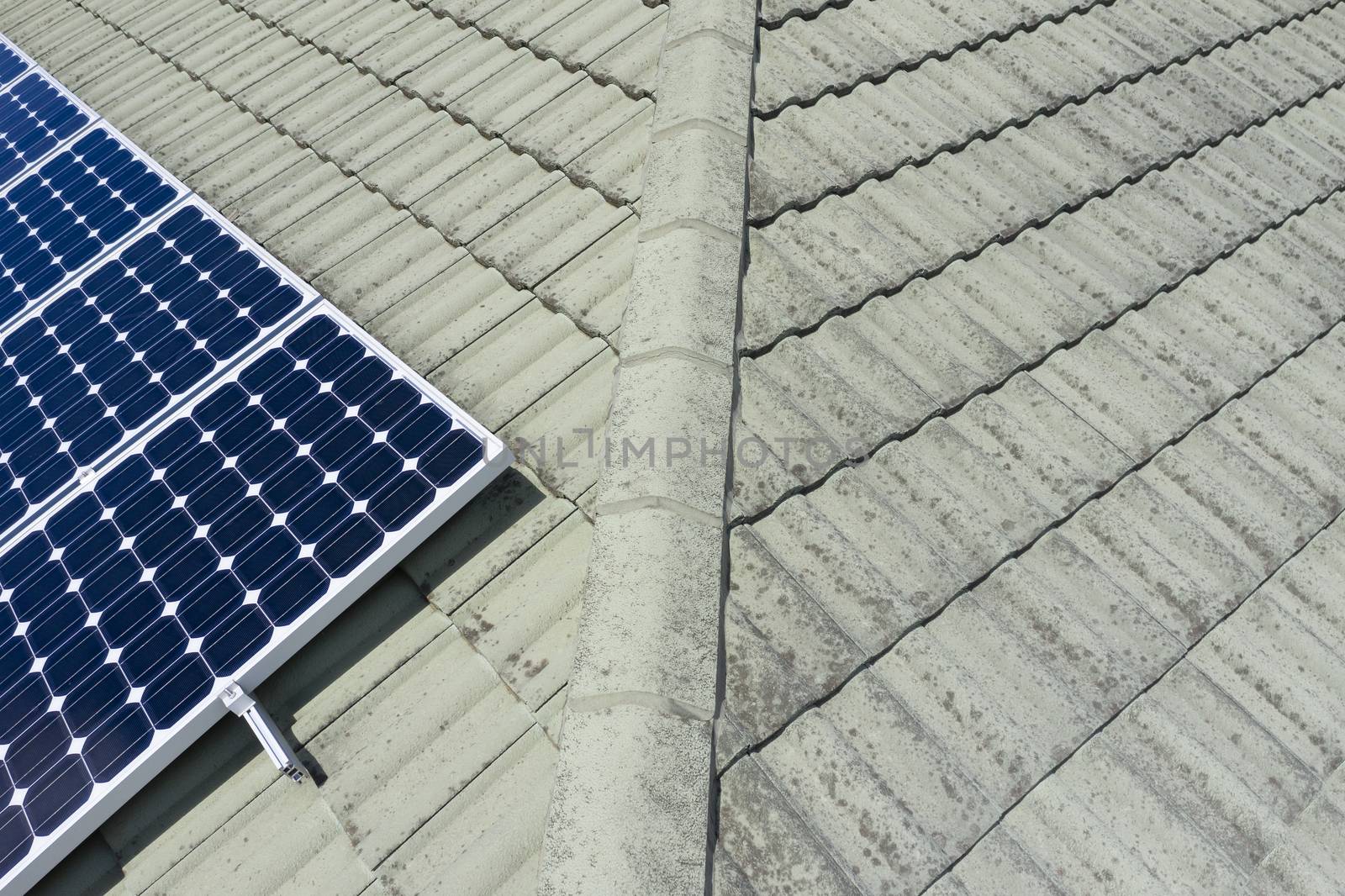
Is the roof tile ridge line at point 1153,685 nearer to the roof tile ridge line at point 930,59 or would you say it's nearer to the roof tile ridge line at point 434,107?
the roof tile ridge line at point 930,59

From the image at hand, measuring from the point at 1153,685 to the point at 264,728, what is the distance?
2.98 metres

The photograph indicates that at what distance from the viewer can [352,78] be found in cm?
550

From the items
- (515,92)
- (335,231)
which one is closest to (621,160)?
(515,92)

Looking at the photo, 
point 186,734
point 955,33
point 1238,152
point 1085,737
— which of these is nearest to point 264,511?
point 186,734

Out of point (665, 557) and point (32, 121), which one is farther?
point (32, 121)

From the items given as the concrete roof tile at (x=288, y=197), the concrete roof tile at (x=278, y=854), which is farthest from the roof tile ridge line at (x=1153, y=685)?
the concrete roof tile at (x=288, y=197)

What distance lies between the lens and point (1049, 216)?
13.4ft

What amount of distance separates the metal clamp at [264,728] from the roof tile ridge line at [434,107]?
106 inches

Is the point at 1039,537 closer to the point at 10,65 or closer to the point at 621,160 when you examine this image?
the point at 621,160

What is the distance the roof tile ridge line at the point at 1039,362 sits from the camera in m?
3.14

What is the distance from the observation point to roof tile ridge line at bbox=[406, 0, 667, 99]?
15.5 ft

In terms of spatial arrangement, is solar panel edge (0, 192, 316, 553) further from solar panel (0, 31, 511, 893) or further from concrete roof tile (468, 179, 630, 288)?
concrete roof tile (468, 179, 630, 288)

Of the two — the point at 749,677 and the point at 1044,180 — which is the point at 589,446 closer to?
the point at 749,677

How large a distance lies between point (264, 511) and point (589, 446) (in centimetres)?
130
